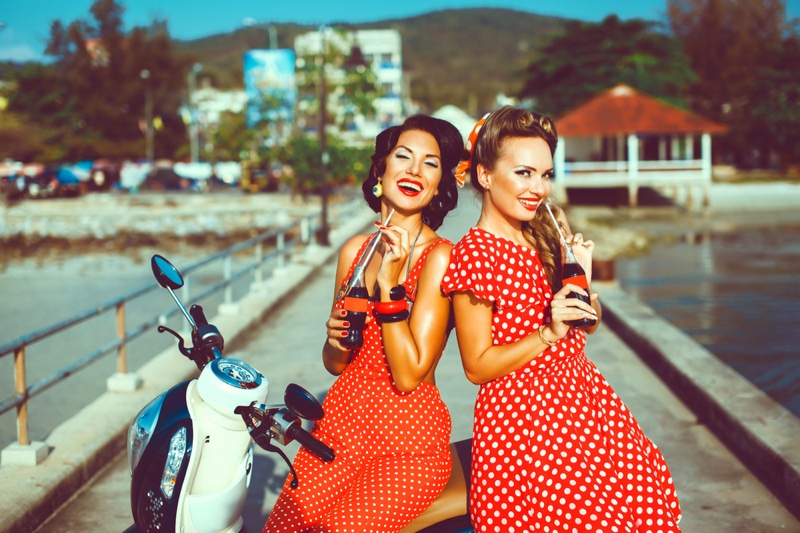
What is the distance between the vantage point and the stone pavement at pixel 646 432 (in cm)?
429

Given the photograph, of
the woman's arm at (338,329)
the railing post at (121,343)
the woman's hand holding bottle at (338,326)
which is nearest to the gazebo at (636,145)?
the railing post at (121,343)

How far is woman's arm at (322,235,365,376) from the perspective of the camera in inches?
96.6

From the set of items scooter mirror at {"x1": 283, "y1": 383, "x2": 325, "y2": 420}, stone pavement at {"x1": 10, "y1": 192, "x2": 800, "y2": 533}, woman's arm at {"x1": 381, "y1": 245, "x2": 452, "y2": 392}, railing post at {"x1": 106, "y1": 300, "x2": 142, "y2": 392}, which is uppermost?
woman's arm at {"x1": 381, "y1": 245, "x2": 452, "y2": 392}

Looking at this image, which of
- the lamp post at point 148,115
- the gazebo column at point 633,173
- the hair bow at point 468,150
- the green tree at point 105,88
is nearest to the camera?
the hair bow at point 468,150

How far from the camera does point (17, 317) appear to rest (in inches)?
584

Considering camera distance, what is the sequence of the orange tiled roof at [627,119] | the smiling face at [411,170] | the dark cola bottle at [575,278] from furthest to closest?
the orange tiled roof at [627,119] < the smiling face at [411,170] < the dark cola bottle at [575,278]

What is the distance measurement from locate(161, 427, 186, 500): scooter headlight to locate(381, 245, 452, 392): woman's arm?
0.60 metres

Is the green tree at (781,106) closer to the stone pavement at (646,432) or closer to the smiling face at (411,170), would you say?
the stone pavement at (646,432)

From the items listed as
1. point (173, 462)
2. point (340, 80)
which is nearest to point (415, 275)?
point (173, 462)

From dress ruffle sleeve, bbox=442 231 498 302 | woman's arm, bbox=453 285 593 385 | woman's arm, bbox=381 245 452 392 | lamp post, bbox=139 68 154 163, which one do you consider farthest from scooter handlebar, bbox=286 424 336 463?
lamp post, bbox=139 68 154 163

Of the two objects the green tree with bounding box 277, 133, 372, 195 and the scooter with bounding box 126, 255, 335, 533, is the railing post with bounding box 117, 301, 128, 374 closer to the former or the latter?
the scooter with bounding box 126, 255, 335, 533

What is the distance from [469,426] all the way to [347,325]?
361 cm

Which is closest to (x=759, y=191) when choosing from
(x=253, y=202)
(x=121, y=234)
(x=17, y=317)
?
(x=253, y=202)

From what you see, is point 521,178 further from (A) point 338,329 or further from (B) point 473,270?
(A) point 338,329
